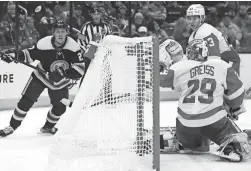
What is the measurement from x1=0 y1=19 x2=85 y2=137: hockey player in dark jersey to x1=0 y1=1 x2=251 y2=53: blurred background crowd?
7.68 feet

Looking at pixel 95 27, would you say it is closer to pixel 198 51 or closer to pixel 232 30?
pixel 232 30

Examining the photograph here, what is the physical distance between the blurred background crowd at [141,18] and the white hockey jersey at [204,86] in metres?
3.75

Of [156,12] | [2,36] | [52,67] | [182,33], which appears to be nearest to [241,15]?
[182,33]

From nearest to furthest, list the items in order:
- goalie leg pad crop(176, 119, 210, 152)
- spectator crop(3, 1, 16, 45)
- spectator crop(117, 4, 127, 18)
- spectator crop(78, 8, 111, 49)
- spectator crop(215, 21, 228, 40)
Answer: goalie leg pad crop(176, 119, 210, 152), spectator crop(78, 8, 111, 49), spectator crop(3, 1, 16, 45), spectator crop(117, 4, 127, 18), spectator crop(215, 21, 228, 40)

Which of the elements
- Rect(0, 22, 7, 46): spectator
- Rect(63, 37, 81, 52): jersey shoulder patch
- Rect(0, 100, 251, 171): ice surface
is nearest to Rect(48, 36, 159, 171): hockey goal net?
Rect(0, 100, 251, 171): ice surface

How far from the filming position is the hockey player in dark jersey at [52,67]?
15.6 feet

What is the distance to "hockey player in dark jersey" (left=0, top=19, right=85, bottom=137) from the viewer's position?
15.6 feet

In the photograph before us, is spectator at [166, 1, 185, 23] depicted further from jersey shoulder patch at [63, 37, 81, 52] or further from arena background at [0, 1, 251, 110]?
jersey shoulder patch at [63, 37, 81, 52]

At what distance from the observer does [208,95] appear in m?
3.59

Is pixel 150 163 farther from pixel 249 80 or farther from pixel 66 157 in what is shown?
pixel 249 80

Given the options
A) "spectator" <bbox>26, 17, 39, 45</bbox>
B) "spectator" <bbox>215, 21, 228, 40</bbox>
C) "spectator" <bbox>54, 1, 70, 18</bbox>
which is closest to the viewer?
"spectator" <bbox>26, 17, 39, 45</bbox>

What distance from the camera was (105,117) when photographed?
10.6 ft

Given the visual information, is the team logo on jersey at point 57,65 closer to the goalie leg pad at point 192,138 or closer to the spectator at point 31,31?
the goalie leg pad at point 192,138

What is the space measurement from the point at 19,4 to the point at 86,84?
13.7 ft
